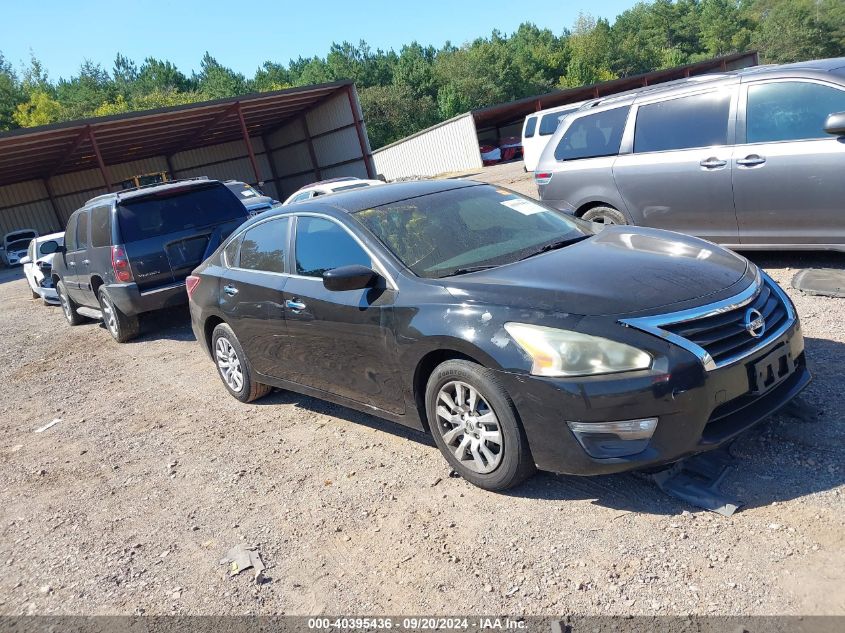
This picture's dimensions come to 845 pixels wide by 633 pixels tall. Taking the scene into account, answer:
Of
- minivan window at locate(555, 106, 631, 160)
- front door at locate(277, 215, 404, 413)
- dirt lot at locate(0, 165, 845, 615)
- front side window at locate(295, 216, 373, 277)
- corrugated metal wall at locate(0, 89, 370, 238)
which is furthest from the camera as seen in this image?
corrugated metal wall at locate(0, 89, 370, 238)

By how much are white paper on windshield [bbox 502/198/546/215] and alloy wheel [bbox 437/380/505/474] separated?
1.64m

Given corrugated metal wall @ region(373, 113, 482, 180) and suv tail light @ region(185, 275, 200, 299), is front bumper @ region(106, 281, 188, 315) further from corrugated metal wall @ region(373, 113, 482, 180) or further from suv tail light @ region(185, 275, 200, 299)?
corrugated metal wall @ region(373, 113, 482, 180)

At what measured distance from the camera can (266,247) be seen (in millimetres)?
5152

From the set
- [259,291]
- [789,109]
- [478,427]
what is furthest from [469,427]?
[789,109]

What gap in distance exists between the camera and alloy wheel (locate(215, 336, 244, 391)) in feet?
18.8

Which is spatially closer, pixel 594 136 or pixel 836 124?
pixel 836 124

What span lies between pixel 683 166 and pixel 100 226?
7.06m

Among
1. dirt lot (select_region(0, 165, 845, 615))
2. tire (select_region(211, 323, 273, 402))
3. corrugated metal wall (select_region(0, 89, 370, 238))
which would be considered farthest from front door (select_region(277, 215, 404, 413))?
corrugated metal wall (select_region(0, 89, 370, 238))

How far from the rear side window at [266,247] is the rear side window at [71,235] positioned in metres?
5.62

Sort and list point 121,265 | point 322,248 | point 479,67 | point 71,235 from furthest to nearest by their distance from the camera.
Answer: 1. point 479,67
2. point 71,235
3. point 121,265
4. point 322,248

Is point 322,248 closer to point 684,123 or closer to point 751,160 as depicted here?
point 751,160

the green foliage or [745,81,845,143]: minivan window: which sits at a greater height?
the green foliage

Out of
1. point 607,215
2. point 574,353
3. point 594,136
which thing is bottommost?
point 607,215

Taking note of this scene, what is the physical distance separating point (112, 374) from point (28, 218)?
30821mm
